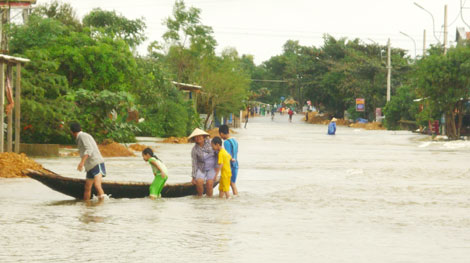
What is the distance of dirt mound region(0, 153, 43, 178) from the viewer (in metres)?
19.3

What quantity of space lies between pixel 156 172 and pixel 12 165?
5654 mm

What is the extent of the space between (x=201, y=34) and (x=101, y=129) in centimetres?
2784

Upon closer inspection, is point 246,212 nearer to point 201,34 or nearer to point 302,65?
point 201,34

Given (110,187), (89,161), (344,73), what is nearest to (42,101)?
(110,187)

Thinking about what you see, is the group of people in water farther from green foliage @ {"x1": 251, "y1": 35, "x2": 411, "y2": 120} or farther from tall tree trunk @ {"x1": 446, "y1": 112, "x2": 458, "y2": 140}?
green foliage @ {"x1": 251, "y1": 35, "x2": 411, "y2": 120}

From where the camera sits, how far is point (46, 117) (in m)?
26.0

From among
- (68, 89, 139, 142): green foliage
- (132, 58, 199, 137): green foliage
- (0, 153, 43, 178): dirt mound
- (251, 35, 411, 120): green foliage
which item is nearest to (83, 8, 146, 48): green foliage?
(132, 58, 199, 137): green foliage

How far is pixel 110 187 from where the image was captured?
15.1m

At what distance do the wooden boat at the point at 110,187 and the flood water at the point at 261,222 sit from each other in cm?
18

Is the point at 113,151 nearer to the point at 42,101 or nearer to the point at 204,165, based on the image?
the point at 42,101

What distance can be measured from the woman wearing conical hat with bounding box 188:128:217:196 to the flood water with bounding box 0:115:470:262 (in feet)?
1.22

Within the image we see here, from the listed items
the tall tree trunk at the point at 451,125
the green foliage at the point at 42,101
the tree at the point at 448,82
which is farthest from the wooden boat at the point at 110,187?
the tall tree trunk at the point at 451,125

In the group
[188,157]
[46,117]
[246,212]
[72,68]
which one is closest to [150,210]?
[246,212]

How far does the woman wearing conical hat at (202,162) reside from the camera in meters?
15.6
